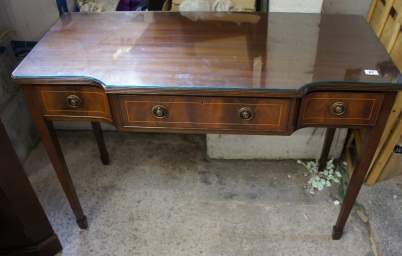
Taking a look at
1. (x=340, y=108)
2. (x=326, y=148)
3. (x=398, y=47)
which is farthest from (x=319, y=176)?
(x=340, y=108)

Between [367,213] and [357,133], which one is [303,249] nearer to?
[367,213]

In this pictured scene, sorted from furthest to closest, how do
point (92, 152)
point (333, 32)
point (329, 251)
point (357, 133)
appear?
1. point (92, 152)
2. point (357, 133)
3. point (329, 251)
4. point (333, 32)

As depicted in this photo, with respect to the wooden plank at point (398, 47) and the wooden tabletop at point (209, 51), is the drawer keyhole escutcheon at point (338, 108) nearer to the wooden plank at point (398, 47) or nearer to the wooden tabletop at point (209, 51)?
the wooden tabletop at point (209, 51)

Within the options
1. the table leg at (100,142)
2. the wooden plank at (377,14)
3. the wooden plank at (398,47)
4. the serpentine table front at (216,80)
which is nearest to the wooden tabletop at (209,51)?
the serpentine table front at (216,80)

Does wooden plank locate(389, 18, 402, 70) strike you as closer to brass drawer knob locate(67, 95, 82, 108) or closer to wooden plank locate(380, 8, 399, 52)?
wooden plank locate(380, 8, 399, 52)

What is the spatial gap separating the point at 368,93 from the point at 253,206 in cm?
83

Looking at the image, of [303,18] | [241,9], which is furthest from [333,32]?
[241,9]

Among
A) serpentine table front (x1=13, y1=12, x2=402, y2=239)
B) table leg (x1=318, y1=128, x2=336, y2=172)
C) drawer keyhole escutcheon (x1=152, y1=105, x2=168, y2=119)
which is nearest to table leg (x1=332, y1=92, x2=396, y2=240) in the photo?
serpentine table front (x1=13, y1=12, x2=402, y2=239)

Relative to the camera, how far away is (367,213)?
171cm

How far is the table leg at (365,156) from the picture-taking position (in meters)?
1.15

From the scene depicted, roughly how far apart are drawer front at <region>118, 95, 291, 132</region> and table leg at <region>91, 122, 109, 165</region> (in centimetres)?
65

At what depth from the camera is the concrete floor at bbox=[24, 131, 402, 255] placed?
62.7 inches

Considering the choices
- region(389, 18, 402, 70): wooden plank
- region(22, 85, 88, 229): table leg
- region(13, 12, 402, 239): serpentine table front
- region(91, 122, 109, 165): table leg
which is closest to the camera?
region(13, 12, 402, 239): serpentine table front

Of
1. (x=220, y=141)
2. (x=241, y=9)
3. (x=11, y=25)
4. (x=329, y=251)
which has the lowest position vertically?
(x=329, y=251)
